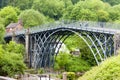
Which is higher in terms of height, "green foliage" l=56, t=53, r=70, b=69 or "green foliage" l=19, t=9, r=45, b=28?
"green foliage" l=19, t=9, r=45, b=28

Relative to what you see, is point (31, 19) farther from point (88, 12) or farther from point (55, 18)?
point (55, 18)

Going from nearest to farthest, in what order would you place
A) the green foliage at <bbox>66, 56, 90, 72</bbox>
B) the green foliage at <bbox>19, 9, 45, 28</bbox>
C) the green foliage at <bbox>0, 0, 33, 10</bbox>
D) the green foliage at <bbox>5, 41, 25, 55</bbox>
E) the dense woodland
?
the dense woodland
the green foliage at <bbox>5, 41, 25, 55</bbox>
the green foliage at <bbox>66, 56, 90, 72</bbox>
the green foliage at <bbox>19, 9, 45, 28</bbox>
the green foliage at <bbox>0, 0, 33, 10</bbox>

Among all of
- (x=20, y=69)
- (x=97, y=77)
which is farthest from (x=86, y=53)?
(x=97, y=77)

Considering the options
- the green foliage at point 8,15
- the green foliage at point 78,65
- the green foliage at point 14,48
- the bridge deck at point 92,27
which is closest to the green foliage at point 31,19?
the green foliage at point 8,15

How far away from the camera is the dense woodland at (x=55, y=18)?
44091 mm

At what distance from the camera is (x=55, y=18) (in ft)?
328

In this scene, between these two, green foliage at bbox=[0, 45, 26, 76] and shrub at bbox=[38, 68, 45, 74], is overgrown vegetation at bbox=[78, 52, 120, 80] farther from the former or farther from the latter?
shrub at bbox=[38, 68, 45, 74]

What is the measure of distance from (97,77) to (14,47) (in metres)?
43.4

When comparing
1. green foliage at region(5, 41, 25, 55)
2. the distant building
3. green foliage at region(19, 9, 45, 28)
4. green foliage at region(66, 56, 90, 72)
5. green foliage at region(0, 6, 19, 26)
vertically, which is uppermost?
green foliage at region(0, 6, 19, 26)

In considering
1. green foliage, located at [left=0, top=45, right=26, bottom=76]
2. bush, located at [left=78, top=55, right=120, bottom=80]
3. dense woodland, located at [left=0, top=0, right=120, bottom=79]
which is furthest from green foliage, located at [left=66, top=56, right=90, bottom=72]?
bush, located at [left=78, top=55, right=120, bottom=80]

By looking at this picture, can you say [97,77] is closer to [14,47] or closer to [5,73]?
[5,73]

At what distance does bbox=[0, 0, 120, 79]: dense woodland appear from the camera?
145 feet

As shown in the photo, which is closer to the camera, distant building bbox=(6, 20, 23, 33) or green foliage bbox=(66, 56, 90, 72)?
green foliage bbox=(66, 56, 90, 72)

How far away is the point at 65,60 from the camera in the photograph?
6225 centimetres
